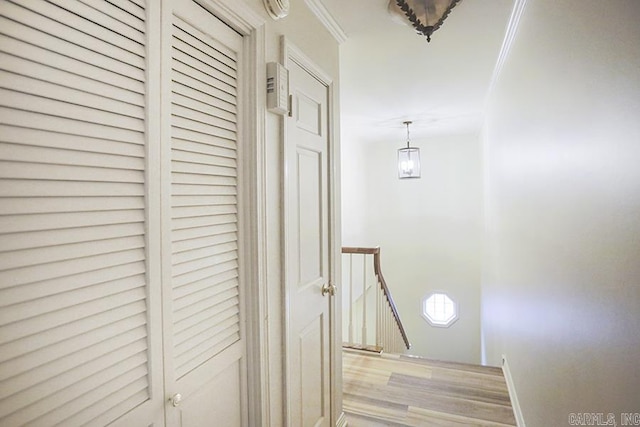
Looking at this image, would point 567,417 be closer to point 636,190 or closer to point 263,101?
point 636,190

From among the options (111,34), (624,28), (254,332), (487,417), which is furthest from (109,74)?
(487,417)

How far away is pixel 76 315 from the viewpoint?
0.71 meters

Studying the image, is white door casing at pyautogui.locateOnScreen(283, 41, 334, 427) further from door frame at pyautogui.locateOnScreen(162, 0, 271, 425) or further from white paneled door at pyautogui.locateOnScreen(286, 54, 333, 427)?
door frame at pyautogui.locateOnScreen(162, 0, 271, 425)

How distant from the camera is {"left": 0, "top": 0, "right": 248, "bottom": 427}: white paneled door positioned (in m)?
0.62

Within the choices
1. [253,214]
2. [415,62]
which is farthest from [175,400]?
[415,62]

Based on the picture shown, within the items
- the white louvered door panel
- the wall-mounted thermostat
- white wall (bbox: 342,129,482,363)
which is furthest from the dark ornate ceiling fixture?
white wall (bbox: 342,129,482,363)

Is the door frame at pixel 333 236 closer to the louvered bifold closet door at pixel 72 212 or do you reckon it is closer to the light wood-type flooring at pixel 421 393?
the light wood-type flooring at pixel 421 393

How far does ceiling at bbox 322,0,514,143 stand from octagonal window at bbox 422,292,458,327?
9.56ft

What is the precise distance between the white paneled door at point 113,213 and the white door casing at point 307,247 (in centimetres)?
37

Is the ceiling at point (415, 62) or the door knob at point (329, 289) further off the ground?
the ceiling at point (415, 62)

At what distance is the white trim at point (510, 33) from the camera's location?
1709 millimetres

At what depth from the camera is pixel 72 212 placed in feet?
2.31

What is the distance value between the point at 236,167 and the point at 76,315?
0.68m

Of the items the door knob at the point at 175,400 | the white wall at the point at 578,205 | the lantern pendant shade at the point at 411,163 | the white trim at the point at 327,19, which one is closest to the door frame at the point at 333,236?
the white trim at the point at 327,19
